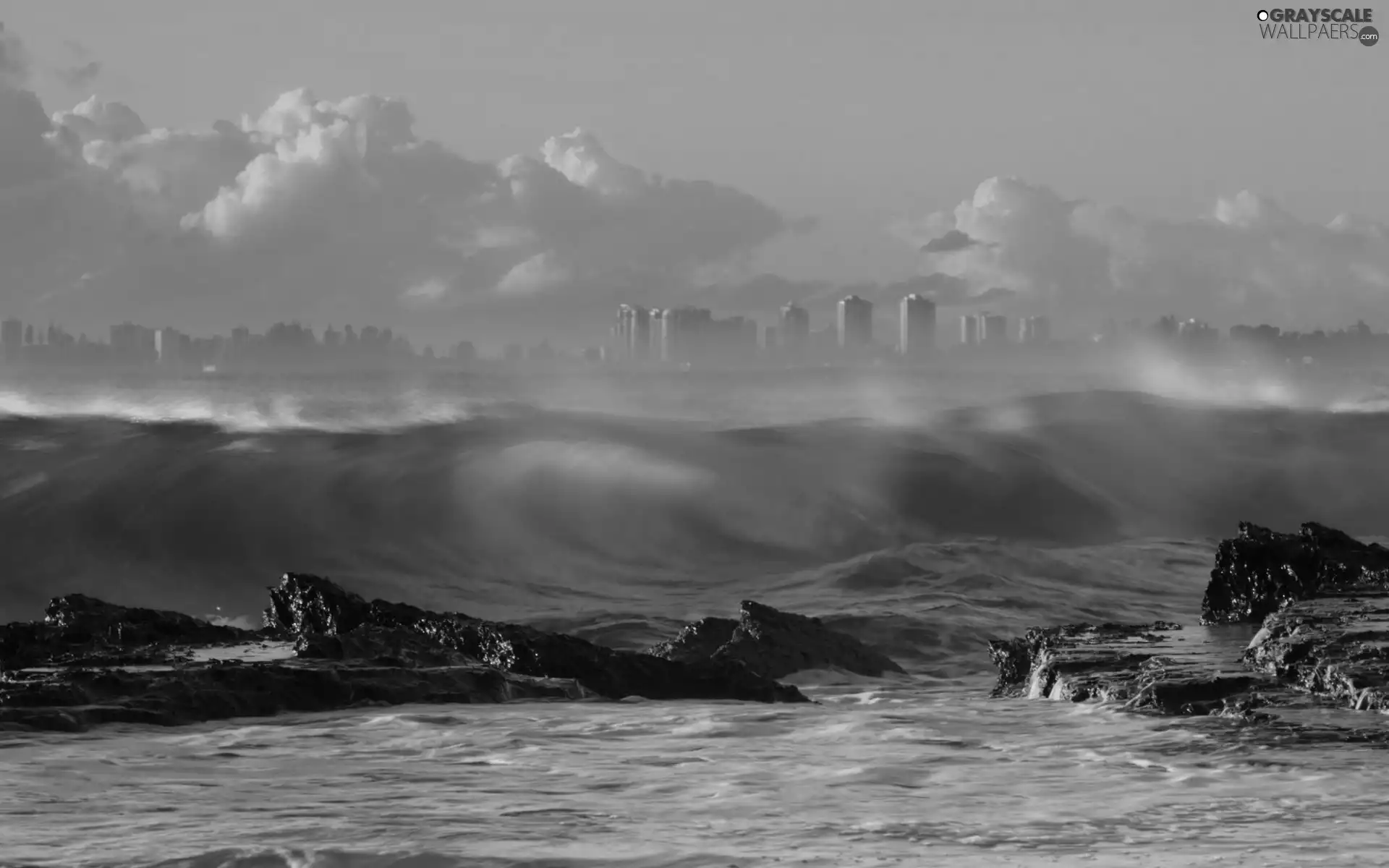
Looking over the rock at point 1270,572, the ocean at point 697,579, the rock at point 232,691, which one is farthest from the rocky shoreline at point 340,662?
the rock at point 1270,572

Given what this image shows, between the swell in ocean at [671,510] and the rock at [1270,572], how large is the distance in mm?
2617

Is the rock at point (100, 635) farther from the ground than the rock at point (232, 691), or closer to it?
farther from the ground

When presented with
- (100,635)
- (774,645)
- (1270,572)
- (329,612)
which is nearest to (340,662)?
(329,612)

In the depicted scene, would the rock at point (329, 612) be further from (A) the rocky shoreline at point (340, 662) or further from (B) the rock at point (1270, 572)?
(B) the rock at point (1270, 572)

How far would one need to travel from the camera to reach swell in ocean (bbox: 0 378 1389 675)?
742 inches

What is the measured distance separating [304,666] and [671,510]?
19.8 metres

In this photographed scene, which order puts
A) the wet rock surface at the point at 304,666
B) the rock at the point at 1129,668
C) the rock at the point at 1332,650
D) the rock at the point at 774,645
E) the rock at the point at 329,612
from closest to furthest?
the rock at the point at 1332,650, the rock at the point at 1129,668, the wet rock surface at the point at 304,666, the rock at the point at 329,612, the rock at the point at 774,645

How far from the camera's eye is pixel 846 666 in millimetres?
10688

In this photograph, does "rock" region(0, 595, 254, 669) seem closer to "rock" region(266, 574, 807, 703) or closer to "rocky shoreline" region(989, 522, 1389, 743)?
"rock" region(266, 574, 807, 703)

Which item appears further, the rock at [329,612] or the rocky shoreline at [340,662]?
the rock at [329,612]

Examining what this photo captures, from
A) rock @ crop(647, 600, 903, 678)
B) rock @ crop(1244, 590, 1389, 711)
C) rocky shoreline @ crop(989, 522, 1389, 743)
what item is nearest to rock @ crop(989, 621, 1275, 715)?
rocky shoreline @ crop(989, 522, 1389, 743)

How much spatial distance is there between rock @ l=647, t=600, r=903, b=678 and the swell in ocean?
1.55 metres

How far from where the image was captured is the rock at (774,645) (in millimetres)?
10344

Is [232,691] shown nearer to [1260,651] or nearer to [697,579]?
[1260,651]
